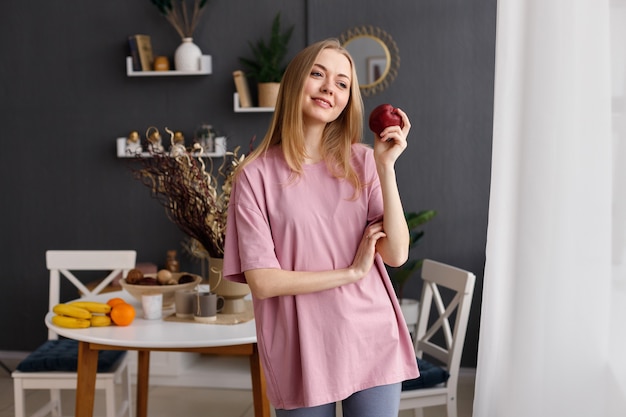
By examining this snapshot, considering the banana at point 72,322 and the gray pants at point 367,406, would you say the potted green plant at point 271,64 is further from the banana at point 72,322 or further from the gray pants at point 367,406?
the gray pants at point 367,406

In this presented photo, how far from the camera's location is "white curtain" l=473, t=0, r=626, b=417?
1.74 metres

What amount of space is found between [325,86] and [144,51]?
3.22 metres

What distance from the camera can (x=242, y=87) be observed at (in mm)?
4660

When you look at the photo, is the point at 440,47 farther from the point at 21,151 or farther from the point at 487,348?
the point at 21,151

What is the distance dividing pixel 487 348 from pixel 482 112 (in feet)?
7.52

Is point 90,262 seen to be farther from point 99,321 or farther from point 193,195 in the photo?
point 193,195

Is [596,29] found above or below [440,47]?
below

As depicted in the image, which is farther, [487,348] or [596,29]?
[487,348]

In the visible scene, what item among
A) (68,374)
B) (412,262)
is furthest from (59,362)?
(412,262)

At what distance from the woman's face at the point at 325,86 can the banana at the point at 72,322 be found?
1396 millimetres

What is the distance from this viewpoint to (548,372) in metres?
2.00

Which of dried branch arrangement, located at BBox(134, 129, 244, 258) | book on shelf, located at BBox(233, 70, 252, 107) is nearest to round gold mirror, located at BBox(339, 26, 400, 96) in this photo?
book on shelf, located at BBox(233, 70, 252, 107)

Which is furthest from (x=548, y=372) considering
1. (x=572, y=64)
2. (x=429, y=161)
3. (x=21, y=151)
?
(x=21, y=151)

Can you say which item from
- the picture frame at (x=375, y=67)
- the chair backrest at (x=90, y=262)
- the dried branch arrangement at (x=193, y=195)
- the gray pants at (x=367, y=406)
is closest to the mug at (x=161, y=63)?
the picture frame at (x=375, y=67)
